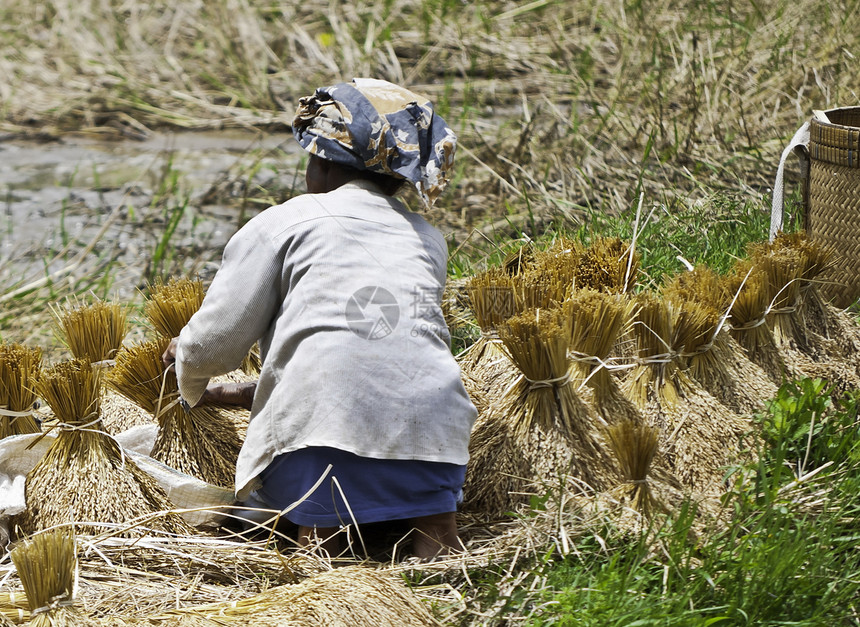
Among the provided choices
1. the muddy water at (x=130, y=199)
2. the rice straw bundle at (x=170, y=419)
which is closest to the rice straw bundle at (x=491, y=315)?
the rice straw bundle at (x=170, y=419)

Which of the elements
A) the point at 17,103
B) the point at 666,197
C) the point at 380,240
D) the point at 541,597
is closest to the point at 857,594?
the point at 541,597

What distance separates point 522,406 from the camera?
259 centimetres

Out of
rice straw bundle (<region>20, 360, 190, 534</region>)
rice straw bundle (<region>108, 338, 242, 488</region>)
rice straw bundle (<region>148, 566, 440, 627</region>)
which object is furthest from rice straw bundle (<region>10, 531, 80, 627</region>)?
rice straw bundle (<region>108, 338, 242, 488</region>)

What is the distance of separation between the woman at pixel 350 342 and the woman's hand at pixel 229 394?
26cm

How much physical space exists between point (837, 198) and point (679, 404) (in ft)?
4.37

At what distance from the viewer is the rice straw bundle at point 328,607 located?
191cm

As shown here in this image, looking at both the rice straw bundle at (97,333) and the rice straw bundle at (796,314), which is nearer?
the rice straw bundle at (97,333)

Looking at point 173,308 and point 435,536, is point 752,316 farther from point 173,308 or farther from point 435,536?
point 173,308

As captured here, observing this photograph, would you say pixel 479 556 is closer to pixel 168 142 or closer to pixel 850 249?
pixel 850 249

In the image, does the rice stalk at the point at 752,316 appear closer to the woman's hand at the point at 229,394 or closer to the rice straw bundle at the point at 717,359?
the rice straw bundle at the point at 717,359

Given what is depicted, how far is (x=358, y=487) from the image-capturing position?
7.67 ft

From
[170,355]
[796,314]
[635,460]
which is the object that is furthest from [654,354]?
[170,355]

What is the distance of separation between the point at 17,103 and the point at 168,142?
156cm

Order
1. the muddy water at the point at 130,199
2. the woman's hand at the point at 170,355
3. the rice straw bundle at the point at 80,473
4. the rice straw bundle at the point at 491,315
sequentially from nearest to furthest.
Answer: the rice straw bundle at the point at 80,473 < the woman's hand at the point at 170,355 < the rice straw bundle at the point at 491,315 < the muddy water at the point at 130,199
